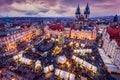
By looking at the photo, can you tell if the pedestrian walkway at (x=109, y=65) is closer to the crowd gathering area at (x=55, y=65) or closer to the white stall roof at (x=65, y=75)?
the crowd gathering area at (x=55, y=65)

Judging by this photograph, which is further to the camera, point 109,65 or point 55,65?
point 55,65

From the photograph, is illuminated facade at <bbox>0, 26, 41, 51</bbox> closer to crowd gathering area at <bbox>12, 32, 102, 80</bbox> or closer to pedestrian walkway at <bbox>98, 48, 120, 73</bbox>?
crowd gathering area at <bbox>12, 32, 102, 80</bbox>

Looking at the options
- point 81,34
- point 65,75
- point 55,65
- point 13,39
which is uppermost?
point 13,39

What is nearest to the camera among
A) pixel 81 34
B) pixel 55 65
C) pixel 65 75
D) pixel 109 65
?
pixel 65 75

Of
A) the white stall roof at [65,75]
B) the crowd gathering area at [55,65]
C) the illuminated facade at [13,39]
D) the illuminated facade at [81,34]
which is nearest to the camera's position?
the white stall roof at [65,75]

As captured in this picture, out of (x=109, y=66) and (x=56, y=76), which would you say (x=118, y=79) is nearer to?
(x=109, y=66)

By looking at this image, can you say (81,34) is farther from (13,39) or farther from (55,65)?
(55,65)

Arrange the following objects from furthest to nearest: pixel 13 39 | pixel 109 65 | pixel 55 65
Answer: pixel 13 39 < pixel 55 65 < pixel 109 65

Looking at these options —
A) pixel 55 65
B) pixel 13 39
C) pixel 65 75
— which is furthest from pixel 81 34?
pixel 65 75

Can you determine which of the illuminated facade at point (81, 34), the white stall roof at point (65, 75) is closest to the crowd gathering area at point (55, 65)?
the white stall roof at point (65, 75)

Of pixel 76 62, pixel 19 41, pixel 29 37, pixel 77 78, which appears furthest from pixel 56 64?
pixel 29 37

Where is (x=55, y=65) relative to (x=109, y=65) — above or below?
below
